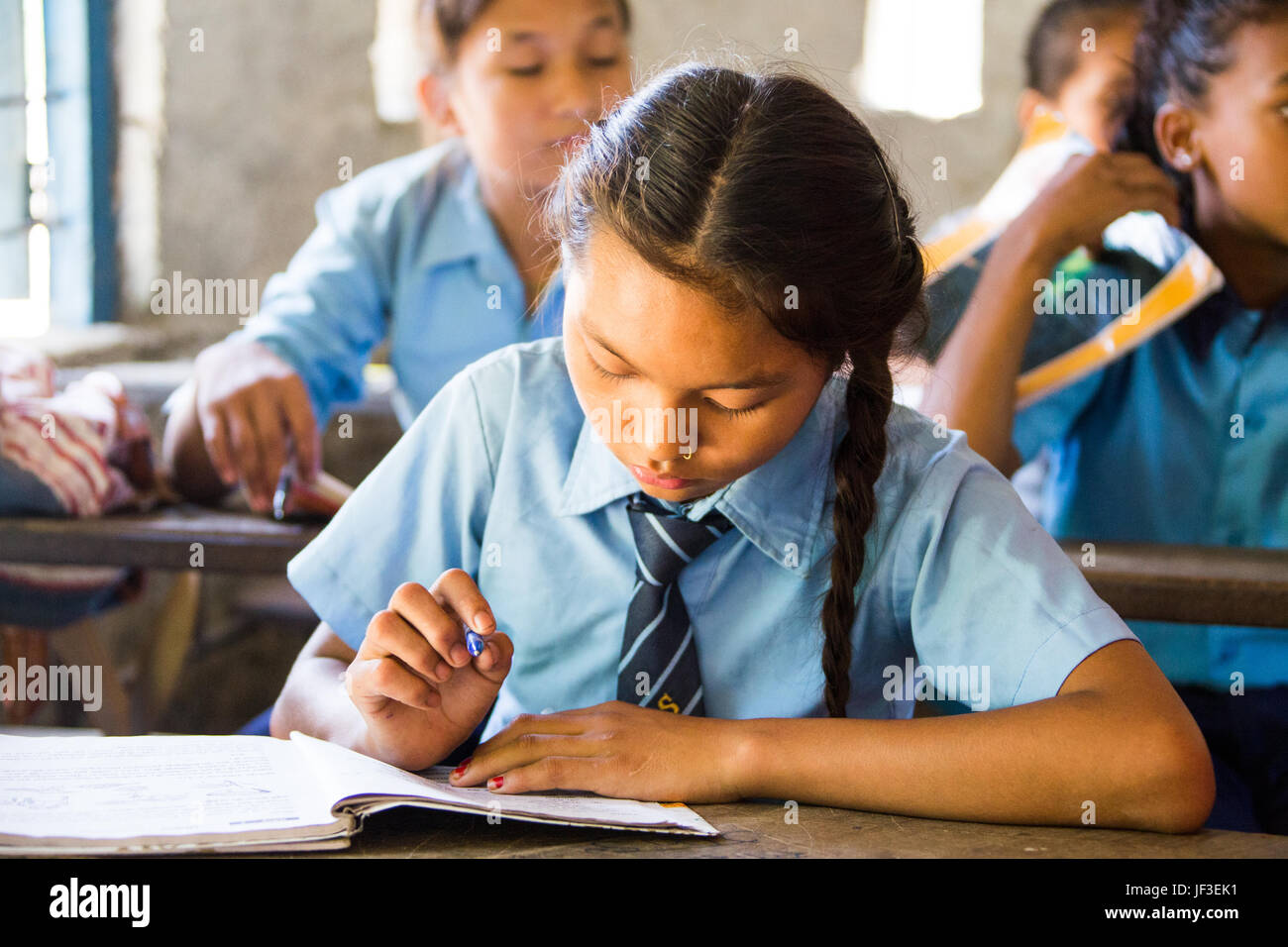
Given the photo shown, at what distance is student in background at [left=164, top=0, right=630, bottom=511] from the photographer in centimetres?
183

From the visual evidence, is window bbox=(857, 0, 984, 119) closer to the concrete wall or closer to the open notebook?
the concrete wall

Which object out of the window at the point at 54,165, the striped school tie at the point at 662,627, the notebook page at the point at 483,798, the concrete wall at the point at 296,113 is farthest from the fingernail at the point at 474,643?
the concrete wall at the point at 296,113

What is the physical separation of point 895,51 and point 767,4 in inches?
20.0

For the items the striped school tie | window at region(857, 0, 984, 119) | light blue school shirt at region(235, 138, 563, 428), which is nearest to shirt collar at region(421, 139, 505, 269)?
light blue school shirt at region(235, 138, 563, 428)

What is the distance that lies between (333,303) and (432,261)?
212 mm

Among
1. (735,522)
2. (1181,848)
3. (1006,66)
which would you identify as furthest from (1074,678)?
(1006,66)

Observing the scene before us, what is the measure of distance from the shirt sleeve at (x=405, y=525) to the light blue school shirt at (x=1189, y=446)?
3.20 feet

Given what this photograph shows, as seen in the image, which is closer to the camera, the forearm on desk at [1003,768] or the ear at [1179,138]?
the forearm on desk at [1003,768]

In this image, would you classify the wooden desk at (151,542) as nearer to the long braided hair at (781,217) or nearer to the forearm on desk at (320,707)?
the forearm on desk at (320,707)

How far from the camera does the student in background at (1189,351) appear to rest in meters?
1.76

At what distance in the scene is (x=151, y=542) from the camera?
5.71 feet

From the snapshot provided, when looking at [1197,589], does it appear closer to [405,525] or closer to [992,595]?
[992,595]

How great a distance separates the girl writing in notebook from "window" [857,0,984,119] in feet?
11.4
